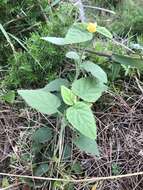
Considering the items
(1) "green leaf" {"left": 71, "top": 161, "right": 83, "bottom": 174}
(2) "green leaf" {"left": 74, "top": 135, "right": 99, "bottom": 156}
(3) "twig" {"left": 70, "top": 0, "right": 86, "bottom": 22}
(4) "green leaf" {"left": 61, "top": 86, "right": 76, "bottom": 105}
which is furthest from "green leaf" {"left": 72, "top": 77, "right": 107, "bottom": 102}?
(3) "twig" {"left": 70, "top": 0, "right": 86, "bottom": 22}

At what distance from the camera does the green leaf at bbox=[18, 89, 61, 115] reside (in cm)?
121

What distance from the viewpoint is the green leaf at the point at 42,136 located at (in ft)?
4.45

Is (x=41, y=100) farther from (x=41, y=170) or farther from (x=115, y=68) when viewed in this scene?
(x=115, y=68)

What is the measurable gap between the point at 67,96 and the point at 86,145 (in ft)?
0.53

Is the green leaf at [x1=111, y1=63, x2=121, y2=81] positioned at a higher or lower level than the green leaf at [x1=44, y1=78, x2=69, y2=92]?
lower

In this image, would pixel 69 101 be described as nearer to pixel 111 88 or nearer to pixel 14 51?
pixel 111 88

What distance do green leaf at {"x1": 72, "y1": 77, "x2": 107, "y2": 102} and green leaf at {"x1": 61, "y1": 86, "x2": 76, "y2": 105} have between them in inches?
0.8

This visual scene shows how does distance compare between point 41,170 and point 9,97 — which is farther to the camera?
point 9,97

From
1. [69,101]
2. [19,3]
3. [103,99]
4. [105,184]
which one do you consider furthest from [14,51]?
[105,184]

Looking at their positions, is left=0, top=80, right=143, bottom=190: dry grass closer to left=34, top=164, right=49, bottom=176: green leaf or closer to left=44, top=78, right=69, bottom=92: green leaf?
left=34, top=164, right=49, bottom=176: green leaf

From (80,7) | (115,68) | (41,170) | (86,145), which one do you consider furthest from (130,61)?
(80,7)

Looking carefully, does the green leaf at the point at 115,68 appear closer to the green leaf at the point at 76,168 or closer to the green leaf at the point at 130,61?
the green leaf at the point at 130,61

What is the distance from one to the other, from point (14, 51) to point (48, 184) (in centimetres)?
59

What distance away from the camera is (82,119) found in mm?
1194
